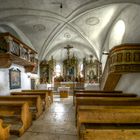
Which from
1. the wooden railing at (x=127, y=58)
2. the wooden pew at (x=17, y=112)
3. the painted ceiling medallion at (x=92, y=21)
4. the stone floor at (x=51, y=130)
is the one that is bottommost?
the stone floor at (x=51, y=130)

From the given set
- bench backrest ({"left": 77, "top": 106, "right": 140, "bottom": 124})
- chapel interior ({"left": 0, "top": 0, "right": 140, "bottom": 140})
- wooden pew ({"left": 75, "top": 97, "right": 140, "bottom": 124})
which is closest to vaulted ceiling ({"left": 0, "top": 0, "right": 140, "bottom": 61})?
chapel interior ({"left": 0, "top": 0, "right": 140, "bottom": 140})

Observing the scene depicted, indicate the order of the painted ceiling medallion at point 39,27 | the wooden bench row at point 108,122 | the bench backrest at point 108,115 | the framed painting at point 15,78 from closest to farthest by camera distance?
the wooden bench row at point 108,122 < the bench backrest at point 108,115 < the framed painting at point 15,78 < the painted ceiling medallion at point 39,27

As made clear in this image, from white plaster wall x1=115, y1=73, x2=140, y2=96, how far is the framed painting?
6234 mm

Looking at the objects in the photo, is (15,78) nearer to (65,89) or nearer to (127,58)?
(65,89)

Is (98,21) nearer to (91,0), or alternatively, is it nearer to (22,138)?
(91,0)

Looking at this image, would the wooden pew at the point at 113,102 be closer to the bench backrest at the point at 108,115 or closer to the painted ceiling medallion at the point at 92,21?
the bench backrest at the point at 108,115

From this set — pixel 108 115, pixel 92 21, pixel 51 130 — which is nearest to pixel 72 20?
pixel 92 21

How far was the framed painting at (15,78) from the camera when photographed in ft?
28.6

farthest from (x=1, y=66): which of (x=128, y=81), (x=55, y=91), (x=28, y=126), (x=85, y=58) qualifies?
(x=85, y=58)

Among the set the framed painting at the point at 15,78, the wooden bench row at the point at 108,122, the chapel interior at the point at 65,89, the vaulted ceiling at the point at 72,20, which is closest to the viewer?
the wooden bench row at the point at 108,122

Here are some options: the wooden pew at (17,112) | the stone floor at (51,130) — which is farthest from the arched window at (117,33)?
the wooden pew at (17,112)

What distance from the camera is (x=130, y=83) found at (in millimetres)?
7934

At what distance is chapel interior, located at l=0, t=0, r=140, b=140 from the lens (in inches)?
147

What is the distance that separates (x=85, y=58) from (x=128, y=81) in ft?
39.4
